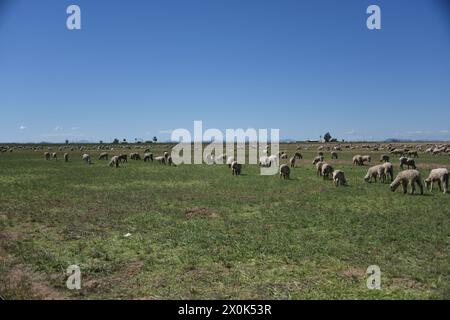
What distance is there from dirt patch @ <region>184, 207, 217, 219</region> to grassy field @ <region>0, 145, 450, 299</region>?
0.17 ft

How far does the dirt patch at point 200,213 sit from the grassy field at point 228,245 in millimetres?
52

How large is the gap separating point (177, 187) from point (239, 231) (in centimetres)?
1321

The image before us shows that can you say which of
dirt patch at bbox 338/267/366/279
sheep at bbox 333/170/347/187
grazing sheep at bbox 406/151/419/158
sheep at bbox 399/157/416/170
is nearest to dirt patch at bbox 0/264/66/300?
dirt patch at bbox 338/267/366/279

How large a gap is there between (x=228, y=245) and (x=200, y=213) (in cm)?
541

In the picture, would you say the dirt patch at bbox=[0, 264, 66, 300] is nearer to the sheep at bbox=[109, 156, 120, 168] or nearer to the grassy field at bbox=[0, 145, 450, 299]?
the grassy field at bbox=[0, 145, 450, 299]

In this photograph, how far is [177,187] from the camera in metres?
26.2

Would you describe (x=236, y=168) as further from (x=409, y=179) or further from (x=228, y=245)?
(x=228, y=245)

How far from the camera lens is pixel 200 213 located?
17.2m

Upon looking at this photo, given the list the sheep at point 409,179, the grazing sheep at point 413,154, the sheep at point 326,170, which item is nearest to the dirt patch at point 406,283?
the sheep at point 409,179

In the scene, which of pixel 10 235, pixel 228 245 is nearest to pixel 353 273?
pixel 228 245

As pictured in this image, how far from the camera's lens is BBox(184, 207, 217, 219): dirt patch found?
54.6 ft

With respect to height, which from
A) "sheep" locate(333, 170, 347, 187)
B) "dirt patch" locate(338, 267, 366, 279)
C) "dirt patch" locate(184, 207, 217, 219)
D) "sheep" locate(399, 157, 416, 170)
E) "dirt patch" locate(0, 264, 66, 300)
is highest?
"sheep" locate(399, 157, 416, 170)
